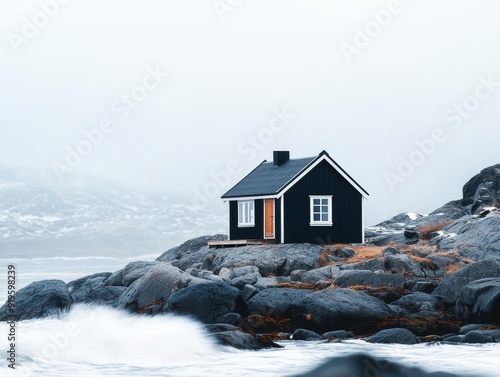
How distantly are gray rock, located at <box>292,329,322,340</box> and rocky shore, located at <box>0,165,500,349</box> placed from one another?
3 cm

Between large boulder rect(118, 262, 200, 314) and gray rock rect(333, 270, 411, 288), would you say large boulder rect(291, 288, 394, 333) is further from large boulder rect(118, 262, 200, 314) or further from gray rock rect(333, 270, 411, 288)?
large boulder rect(118, 262, 200, 314)

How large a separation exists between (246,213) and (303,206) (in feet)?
8.59

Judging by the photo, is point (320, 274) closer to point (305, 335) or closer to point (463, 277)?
point (463, 277)

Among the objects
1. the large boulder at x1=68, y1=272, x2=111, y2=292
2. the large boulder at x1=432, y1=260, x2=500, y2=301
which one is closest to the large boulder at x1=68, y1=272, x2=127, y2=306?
the large boulder at x1=68, y1=272, x2=111, y2=292

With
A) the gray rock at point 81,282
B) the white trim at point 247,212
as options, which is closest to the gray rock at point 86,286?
the gray rock at point 81,282

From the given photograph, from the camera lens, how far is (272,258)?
34250 mm

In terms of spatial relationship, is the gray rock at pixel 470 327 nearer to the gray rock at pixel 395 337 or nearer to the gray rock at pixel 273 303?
the gray rock at pixel 395 337

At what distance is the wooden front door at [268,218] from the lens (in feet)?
124

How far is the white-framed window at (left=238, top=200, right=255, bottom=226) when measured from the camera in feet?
127

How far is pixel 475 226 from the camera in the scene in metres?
37.2

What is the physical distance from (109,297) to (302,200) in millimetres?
10050

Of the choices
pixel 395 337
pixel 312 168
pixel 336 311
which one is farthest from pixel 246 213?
pixel 395 337

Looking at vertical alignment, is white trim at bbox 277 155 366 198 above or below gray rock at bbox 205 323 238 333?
above

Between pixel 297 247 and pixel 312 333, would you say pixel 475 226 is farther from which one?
pixel 312 333
